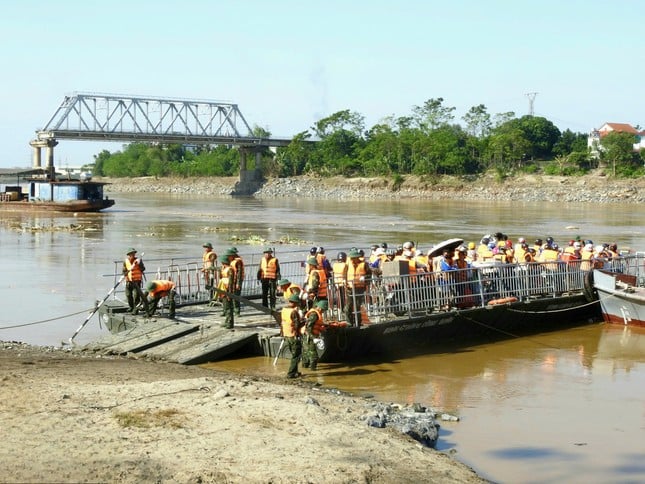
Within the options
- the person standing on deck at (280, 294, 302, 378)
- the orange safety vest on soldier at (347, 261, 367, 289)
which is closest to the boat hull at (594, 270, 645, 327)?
the orange safety vest on soldier at (347, 261, 367, 289)

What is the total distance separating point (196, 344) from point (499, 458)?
666 cm

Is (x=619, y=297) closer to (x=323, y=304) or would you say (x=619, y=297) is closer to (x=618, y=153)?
(x=323, y=304)

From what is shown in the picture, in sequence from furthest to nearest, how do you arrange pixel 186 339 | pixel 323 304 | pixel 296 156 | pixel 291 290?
1. pixel 296 156
2. pixel 186 339
3. pixel 291 290
4. pixel 323 304

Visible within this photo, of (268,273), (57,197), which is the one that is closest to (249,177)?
(57,197)

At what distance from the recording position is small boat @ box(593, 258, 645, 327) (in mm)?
19828

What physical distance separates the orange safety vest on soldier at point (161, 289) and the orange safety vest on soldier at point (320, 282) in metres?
3.24

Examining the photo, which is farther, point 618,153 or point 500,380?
point 618,153

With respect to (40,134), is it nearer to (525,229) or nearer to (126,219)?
(126,219)

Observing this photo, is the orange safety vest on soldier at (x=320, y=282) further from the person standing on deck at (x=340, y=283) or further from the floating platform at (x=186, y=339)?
the floating platform at (x=186, y=339)

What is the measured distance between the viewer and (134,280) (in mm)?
17531

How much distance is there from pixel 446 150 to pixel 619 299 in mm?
97028

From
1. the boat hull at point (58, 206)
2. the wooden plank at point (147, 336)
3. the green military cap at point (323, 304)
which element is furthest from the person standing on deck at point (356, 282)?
the boat hull at point (58, 206)

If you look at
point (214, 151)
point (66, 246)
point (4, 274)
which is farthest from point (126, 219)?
point (214, 151)

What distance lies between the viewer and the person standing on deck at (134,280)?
A: 1741cm
